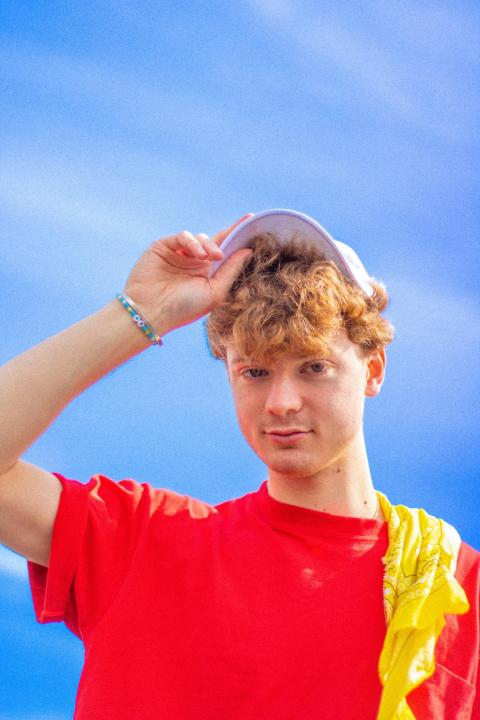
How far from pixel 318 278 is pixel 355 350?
242 mm

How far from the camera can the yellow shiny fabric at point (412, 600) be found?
2545 mm

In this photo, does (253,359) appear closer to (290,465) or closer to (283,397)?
(283,397)

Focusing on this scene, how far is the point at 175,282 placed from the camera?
2.77 m

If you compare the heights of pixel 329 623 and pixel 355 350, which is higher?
pixel 355 350

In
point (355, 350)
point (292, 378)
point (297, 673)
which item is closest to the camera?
point (297, 673)

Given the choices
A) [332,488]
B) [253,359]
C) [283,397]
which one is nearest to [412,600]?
[332,488]

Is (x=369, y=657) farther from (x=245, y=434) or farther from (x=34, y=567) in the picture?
(x=34, y=567)

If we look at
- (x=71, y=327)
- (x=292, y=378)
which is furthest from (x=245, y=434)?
(x=71, y=327)

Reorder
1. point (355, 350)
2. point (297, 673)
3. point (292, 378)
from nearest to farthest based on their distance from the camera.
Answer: point (297, 673) → point (292, 378) → point (355, 350)

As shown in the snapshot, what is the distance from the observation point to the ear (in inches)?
121

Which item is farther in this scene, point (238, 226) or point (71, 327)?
point (238, 226)

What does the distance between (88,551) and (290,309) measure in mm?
866

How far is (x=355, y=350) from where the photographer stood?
2.95 metres

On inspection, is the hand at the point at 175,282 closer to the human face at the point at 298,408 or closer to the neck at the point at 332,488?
the human face at the point at 298,408
